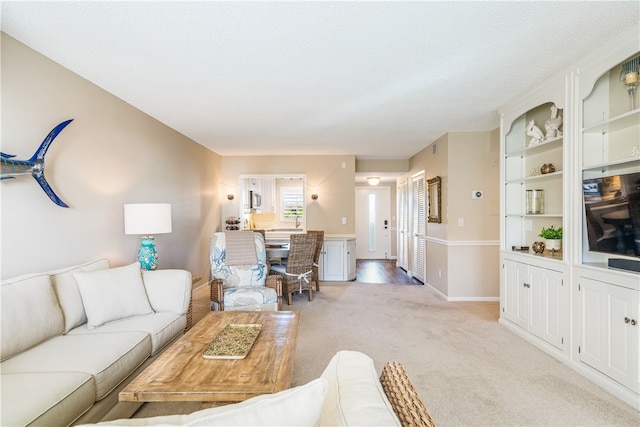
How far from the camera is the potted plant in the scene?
282 centimetres

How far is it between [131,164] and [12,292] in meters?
1.88

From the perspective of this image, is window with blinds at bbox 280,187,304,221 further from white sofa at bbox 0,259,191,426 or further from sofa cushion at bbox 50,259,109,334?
sofa cushion at bbox 50,259,109,334

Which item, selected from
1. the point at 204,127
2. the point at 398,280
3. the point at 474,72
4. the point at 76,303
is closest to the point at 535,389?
the point at 474,72

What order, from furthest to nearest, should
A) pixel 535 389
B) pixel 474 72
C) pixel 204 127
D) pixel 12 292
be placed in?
pixel 204 127
pixel 474 72
pixel 535 389
pixel 12 292

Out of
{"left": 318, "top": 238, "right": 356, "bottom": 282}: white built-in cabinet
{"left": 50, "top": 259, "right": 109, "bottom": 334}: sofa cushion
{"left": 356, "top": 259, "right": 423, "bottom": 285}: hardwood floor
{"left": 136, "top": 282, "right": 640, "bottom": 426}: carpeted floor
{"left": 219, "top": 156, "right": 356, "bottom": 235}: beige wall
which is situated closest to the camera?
{"left": 136, "top": 282, "right": 640, "bottom": 426}: carpeted floor

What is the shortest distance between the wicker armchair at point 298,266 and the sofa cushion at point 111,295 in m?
2.03

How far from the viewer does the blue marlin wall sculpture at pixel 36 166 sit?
1.96m

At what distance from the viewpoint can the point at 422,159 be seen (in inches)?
220

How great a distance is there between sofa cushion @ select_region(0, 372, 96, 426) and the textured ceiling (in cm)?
199

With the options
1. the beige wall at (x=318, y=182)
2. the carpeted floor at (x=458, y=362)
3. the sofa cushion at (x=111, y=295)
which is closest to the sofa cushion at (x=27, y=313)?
the sofa cushion at (x=111, y=295)

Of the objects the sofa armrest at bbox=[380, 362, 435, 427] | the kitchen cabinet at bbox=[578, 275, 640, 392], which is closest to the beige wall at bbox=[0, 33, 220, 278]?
the sofa armrest at bbox=[380, 362, 435, 427]

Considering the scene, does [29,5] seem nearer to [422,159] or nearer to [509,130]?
[509,130]

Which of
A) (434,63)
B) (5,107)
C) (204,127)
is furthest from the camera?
(204,127)

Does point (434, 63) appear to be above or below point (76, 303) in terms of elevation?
above
